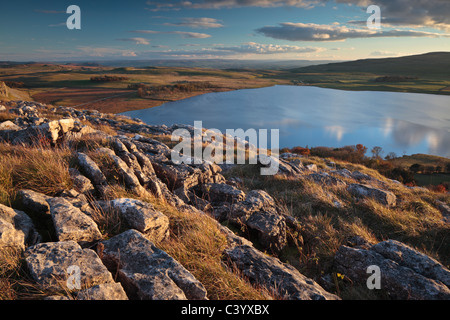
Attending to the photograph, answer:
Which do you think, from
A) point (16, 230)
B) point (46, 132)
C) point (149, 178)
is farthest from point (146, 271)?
point (46, 132)

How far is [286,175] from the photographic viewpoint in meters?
13.4

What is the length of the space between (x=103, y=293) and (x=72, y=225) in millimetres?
1632

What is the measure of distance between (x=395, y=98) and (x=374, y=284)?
156161mm

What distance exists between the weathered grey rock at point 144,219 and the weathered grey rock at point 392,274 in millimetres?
3878

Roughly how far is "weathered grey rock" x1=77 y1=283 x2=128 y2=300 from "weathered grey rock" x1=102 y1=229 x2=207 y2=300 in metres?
0.28

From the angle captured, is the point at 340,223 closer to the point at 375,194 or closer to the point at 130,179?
the point at 375,194

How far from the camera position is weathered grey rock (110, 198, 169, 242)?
463 centimetres

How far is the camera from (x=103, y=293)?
300 cm

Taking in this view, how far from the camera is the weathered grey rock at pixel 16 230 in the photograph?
11.5ft

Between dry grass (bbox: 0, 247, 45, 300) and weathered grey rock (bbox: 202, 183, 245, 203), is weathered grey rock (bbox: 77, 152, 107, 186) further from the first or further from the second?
weathered grey rock (bbox: 202, 183, 245, 203)

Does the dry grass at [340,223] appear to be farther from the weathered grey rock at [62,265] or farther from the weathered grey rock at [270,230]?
the weathered grey rock at [62,265]
